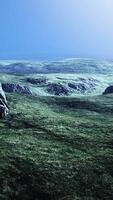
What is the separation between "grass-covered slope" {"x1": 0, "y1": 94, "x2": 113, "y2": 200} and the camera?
47.7 m

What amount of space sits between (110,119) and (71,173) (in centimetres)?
3813

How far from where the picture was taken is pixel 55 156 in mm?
57500

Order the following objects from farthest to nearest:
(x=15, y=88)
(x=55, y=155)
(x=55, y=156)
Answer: (x=15, y=88), (x=55, y=155), (x=55, y=156)

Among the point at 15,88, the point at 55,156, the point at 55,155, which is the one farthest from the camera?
the point at 15,88

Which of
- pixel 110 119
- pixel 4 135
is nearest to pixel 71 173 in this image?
pixel 4 135

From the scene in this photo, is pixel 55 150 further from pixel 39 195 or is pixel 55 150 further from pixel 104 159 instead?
pixel 39 195

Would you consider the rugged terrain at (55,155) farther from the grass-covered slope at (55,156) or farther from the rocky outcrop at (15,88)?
the rocky outcrop at (15,88)

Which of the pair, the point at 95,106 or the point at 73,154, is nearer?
the point at 73,154

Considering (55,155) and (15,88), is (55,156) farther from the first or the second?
(15,88)

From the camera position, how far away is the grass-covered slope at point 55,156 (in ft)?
156

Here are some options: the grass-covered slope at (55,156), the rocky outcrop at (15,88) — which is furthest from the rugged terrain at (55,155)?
the rocky outcrop at (15,88)

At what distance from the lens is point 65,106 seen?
349ft

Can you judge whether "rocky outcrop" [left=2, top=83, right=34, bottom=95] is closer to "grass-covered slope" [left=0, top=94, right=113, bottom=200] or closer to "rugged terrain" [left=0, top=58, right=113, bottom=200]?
"rugged terrain" [left=0, top=58, right=113, bottom=200]

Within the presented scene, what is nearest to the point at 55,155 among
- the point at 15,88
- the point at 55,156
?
the point at 55,156
